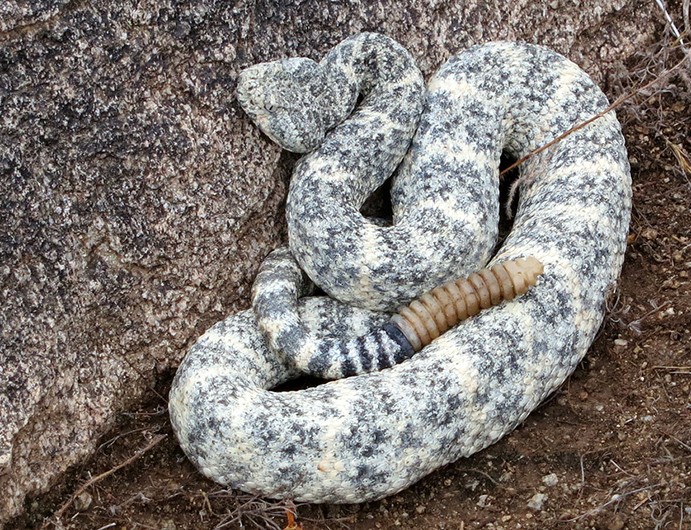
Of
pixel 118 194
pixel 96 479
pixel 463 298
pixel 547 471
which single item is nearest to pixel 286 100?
pixel 118 194

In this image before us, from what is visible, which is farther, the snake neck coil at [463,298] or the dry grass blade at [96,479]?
the snake neck coil at [463,298]

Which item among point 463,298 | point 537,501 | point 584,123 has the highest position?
point 584,123

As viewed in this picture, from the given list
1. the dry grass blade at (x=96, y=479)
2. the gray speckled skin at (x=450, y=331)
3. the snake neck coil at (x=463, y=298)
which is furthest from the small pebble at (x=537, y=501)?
the dry grass blade at (x=96, y=479)

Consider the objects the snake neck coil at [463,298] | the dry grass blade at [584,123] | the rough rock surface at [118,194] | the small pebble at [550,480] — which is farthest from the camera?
the dry grass blade at [584,123]

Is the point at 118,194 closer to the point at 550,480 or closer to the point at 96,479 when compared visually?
the point at 96,479

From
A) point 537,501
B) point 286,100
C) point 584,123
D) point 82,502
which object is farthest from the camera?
point 584,123

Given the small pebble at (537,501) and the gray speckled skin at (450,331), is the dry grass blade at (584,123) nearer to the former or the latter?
the gray speckled skin at (450,331)

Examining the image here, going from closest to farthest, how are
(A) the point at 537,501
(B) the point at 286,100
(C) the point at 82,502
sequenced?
(A) the point at 537,501 < (C) the point at 82,502 < (B) the point at 286,100
